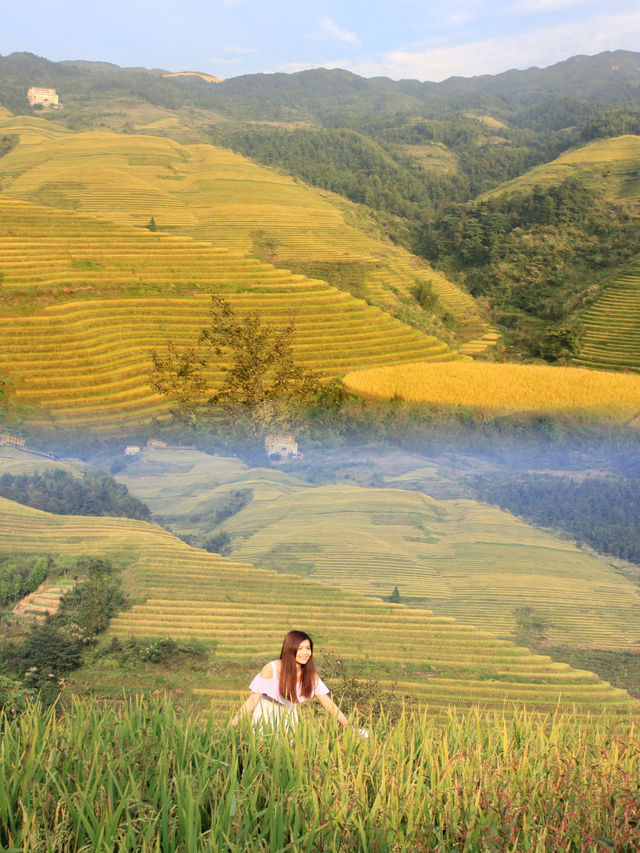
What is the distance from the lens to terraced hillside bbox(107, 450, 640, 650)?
3449 mm

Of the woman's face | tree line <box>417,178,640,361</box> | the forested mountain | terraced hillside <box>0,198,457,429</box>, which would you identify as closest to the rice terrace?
the woman's face

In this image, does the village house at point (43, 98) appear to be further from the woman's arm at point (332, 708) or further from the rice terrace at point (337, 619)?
the woman's arm at point (332, 708)

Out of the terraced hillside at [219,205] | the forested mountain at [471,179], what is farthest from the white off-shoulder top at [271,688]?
the forested mountain at [471,179]

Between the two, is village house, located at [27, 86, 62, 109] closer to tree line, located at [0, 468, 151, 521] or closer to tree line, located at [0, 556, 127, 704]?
tree line, located at [0, 468, 151, 521]

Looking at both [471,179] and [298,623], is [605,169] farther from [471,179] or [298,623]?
[298,623]

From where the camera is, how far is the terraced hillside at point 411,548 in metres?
3.45

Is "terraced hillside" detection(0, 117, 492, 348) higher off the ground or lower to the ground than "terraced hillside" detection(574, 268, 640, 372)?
higher

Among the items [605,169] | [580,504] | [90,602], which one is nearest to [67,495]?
[90,602]

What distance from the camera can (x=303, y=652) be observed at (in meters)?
2.51

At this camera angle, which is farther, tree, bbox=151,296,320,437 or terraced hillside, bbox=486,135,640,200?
terraced hillside, bbox=486,135,640,200

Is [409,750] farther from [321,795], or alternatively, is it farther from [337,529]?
[337,529]

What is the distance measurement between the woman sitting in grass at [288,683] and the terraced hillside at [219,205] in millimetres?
30666

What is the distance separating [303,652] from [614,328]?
37.4 metres

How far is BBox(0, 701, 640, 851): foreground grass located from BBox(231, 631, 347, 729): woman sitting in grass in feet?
0.60
